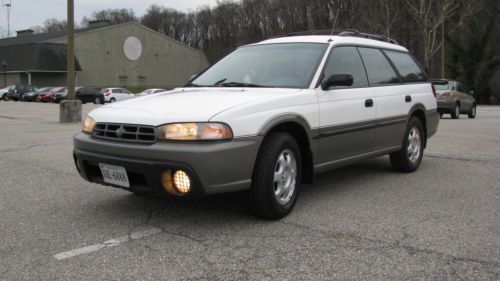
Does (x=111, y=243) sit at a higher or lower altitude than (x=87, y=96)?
lower

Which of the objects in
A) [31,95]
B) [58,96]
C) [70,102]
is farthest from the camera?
[31,95]

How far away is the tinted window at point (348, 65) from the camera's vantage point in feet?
18.4

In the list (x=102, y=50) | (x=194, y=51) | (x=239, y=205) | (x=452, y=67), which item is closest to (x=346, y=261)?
(x=239, y=205)

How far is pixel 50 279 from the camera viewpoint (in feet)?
11.2

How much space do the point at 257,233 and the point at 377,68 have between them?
3.07m

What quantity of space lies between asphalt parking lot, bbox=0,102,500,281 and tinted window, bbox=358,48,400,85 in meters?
1.24

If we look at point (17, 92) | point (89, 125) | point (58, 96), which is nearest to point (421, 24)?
point (58, 96)

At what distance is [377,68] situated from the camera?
6.49 meters

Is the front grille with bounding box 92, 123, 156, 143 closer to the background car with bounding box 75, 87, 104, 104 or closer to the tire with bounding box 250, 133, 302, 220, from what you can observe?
the tire with bounding box 250, 133, 302, 220

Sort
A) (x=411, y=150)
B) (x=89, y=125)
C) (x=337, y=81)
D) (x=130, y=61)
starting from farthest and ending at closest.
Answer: (x=130, y=61) → (x=411, y=150) → (x=337, y=81) → (x=89, y=125)

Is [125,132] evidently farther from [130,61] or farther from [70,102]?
[130,61]

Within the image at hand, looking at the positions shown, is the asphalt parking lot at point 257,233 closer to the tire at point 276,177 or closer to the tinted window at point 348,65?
the tire at point 276,177

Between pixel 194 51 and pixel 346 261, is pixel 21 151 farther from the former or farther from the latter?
pixel 194 51

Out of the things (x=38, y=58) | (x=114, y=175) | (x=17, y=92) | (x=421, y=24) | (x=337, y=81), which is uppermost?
(x=421, y=24)
